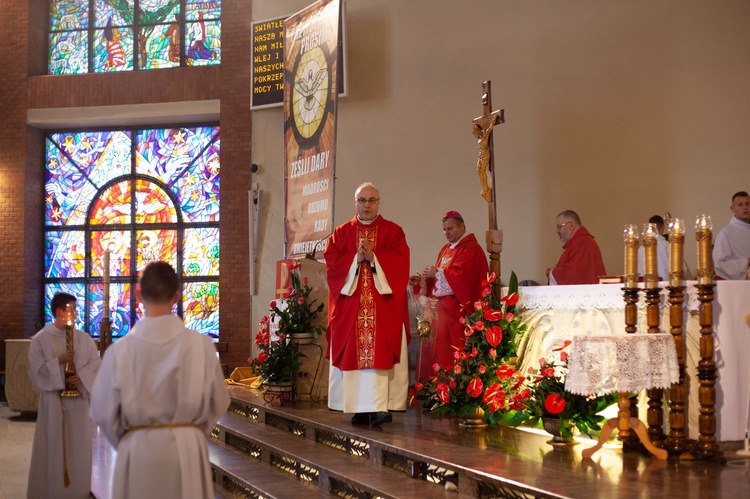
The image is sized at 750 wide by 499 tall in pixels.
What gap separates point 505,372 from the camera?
5996 mm

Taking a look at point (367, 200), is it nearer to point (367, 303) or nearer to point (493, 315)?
point (367, 303)

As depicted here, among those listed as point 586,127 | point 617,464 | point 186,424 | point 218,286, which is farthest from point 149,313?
point 218,286

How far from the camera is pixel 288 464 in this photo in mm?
6145

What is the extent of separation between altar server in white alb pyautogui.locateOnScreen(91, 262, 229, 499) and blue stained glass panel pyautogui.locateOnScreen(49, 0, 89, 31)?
1175 cm

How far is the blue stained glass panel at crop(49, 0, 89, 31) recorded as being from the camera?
45.6ft

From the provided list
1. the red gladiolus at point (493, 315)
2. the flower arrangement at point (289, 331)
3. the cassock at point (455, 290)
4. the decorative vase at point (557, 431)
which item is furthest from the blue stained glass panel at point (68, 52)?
the decorative vase at point (557, 431)

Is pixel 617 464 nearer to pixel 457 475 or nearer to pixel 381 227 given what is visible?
pixel 457 475

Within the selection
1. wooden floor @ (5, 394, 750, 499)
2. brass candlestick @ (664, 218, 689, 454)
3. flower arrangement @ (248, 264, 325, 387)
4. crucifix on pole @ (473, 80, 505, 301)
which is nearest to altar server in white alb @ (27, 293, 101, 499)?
wooden floor @ (5, 394, 750, 499)

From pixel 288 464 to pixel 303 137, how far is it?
14.2 ft

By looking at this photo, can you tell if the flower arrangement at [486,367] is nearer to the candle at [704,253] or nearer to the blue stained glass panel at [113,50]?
the candle at [704,253]

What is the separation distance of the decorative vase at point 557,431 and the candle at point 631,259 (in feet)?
3.03

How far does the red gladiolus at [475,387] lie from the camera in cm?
620

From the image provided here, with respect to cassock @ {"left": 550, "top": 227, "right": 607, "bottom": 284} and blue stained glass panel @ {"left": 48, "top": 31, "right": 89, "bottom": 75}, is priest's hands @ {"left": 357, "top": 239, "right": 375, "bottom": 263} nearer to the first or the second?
cassock @ {"left": 550, "top": 227, "right": 607, "bottom": 284}

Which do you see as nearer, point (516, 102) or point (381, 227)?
point (381, 227)
